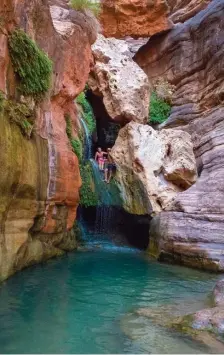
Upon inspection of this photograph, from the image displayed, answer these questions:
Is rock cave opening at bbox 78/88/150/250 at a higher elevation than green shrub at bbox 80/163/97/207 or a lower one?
lower

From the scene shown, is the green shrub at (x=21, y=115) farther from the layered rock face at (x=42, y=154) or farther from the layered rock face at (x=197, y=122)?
the layered rock face at (x=197, y=122)

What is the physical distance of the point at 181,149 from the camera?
13570 mm

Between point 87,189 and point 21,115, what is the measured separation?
590 centimetres

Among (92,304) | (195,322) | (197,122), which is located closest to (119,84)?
(197,122)

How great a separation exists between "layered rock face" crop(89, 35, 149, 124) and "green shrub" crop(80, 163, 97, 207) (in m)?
3.24

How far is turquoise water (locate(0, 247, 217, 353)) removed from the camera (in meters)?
4.12

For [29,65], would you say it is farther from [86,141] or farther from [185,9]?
[185,9]

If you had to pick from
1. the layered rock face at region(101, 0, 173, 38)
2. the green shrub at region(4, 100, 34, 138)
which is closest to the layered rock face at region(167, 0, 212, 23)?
the layered rock face at region(101, 0, 173, 38)

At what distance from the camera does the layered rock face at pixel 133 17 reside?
57.0 ft

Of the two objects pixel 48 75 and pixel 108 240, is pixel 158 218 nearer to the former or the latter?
pixel 108 240

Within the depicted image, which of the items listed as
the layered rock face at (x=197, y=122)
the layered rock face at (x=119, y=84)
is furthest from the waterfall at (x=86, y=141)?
the layered rock face at (x=197, y=122)

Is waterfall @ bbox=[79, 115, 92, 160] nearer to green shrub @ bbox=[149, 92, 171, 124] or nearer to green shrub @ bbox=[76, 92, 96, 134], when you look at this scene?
green shrub @ bbox=[76, 92, 96, 134]

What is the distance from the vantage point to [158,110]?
720 inches

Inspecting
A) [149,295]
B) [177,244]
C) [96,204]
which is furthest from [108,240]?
[149,295]
